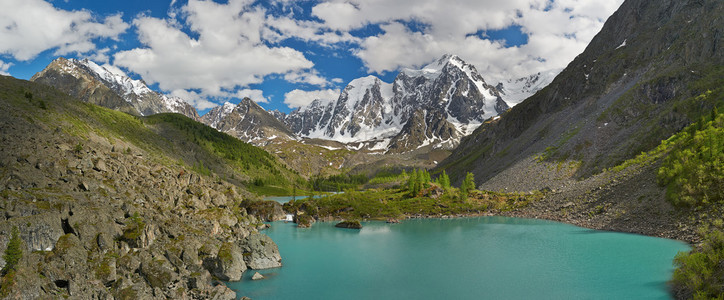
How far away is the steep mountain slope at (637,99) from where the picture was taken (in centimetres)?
12206

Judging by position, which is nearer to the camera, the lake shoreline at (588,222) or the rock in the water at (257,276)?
the rock in the water at (257,276)

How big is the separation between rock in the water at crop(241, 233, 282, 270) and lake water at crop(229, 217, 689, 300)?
1.92 m

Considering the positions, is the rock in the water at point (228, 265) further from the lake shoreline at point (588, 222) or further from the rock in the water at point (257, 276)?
the lake shoreline at point (588, 222)

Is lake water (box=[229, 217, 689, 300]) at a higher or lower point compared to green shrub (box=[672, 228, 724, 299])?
lower

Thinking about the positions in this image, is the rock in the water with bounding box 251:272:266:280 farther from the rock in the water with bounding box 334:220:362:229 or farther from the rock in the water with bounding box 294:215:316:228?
the rock in the water with bounding box 294:215:316:228

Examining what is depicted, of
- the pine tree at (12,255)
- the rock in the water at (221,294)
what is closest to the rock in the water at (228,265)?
the rock in the water at (221,294)

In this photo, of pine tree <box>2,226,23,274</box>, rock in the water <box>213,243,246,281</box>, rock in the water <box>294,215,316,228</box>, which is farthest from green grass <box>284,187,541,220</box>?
pine tree <box>2,226,23,274</box>

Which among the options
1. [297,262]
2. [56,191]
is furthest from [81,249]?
[297,262]

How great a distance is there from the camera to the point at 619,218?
84.1 metres

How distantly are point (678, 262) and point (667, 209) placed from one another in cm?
4060

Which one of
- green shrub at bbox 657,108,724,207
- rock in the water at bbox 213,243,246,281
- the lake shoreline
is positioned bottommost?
rock in the water at bbox 213,243,246,281

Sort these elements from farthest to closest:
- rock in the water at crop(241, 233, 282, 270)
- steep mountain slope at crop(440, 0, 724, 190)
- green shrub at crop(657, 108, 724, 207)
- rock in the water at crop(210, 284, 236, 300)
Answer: steep mountain slope at crop(440, 0, 724, 190) → green shrub at crop(657, 108, 724, 207) → rock in the water at crop(241, 233, 282, 270) → rock in the water at crop(210, 284, 236, 300)

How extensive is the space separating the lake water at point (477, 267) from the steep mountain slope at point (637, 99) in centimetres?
5152

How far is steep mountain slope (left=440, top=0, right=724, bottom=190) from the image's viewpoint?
122 m
